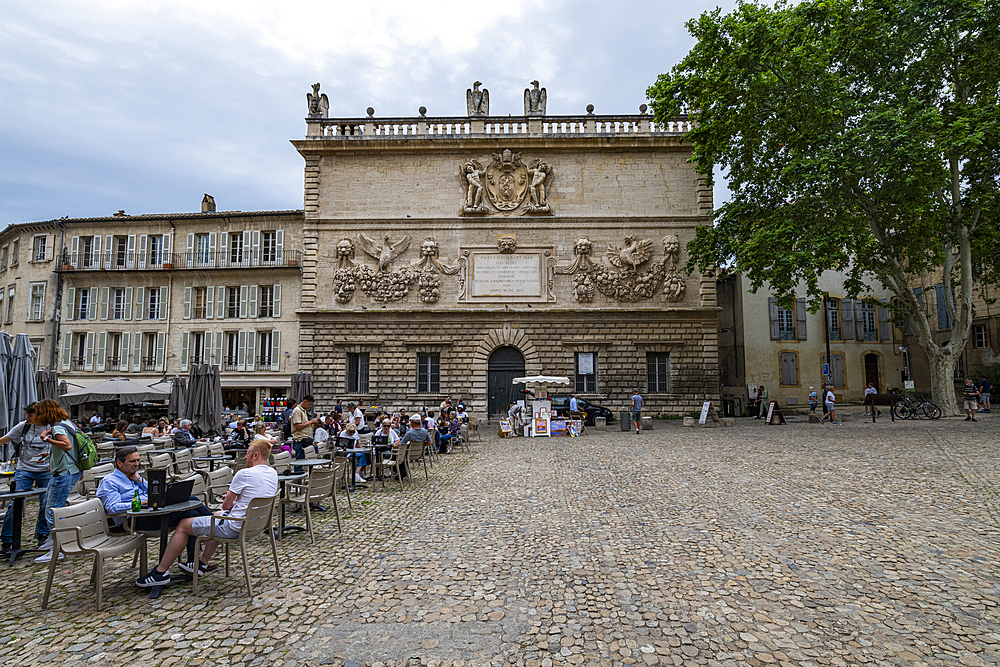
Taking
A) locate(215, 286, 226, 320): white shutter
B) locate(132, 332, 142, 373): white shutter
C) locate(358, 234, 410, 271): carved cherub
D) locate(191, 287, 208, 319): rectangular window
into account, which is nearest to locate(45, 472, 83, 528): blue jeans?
locate(358, 234, 410, 271): carved cherub

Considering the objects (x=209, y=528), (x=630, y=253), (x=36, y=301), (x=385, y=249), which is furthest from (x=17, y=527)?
(x=36, y=301)

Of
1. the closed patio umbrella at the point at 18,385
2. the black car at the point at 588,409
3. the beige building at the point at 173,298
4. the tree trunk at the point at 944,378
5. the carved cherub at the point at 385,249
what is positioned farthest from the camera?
the beige building at the point at 173,298

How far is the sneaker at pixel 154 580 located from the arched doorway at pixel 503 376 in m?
18.6

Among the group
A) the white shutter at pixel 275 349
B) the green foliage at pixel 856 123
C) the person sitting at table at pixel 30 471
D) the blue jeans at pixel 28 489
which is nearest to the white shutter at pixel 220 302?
the white shutter at pixel 275 349

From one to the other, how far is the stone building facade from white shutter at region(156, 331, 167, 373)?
776cm

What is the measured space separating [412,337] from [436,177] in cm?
656

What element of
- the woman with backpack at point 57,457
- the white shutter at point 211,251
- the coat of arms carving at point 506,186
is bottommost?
the woman with backpack at point 57,457

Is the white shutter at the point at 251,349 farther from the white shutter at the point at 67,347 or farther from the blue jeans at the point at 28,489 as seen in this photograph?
the blue jeans at the point at 28,489

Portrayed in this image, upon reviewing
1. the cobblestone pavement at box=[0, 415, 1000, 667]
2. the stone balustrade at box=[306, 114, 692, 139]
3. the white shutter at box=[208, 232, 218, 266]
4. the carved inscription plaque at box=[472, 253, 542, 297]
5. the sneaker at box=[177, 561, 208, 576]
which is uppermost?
the stone balustrade at box=[306, 114, 692, 139]

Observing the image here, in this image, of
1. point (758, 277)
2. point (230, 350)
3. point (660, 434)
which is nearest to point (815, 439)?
point (660, 434)

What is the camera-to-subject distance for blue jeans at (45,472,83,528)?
6023 mm

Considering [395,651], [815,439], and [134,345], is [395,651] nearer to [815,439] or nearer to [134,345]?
[815,439]

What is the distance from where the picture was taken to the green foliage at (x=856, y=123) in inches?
596

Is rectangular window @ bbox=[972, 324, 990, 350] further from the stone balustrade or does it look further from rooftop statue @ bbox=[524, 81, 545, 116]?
rooftop statue @ bbox=[524, 81, 545, 116]
